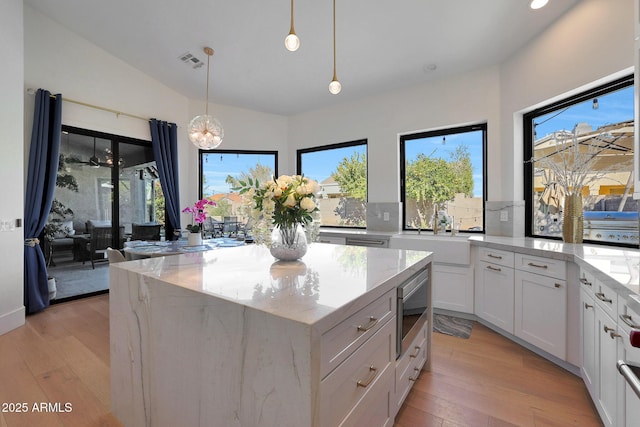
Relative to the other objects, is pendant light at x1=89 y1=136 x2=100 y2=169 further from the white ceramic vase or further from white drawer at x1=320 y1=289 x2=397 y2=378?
white drawer at x1=320 y1=289 x2=397 y2=378

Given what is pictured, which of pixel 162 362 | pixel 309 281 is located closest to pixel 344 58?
pixel 309 281

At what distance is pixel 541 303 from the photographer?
2373 mm

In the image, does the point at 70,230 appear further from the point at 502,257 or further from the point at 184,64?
the point at 502,257

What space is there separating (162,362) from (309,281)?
0.76m

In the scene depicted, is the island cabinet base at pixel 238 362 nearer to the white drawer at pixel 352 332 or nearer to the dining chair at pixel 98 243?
the white drawer at pixel 352 332

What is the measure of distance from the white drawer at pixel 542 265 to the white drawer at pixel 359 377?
5.47 ft

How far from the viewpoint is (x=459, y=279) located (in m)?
3.19

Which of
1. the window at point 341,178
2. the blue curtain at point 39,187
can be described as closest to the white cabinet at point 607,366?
the window at point 341,178

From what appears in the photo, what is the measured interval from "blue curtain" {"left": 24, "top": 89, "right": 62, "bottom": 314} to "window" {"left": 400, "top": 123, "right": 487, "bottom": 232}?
4532mm

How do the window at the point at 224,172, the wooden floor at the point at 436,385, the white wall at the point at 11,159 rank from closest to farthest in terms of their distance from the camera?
the wooden floor at the point at 436,385 → the white wall at the point at 11,159 → the window at the point at 224,172

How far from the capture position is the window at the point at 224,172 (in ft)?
17.2

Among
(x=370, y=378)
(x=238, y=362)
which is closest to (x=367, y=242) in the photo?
(x=370, y=378)

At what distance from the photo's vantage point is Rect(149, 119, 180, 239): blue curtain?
4574 mm

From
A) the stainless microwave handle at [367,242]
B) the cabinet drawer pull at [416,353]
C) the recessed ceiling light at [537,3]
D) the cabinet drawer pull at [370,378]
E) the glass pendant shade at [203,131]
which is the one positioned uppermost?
the recessed ceiling light at [537,3]
